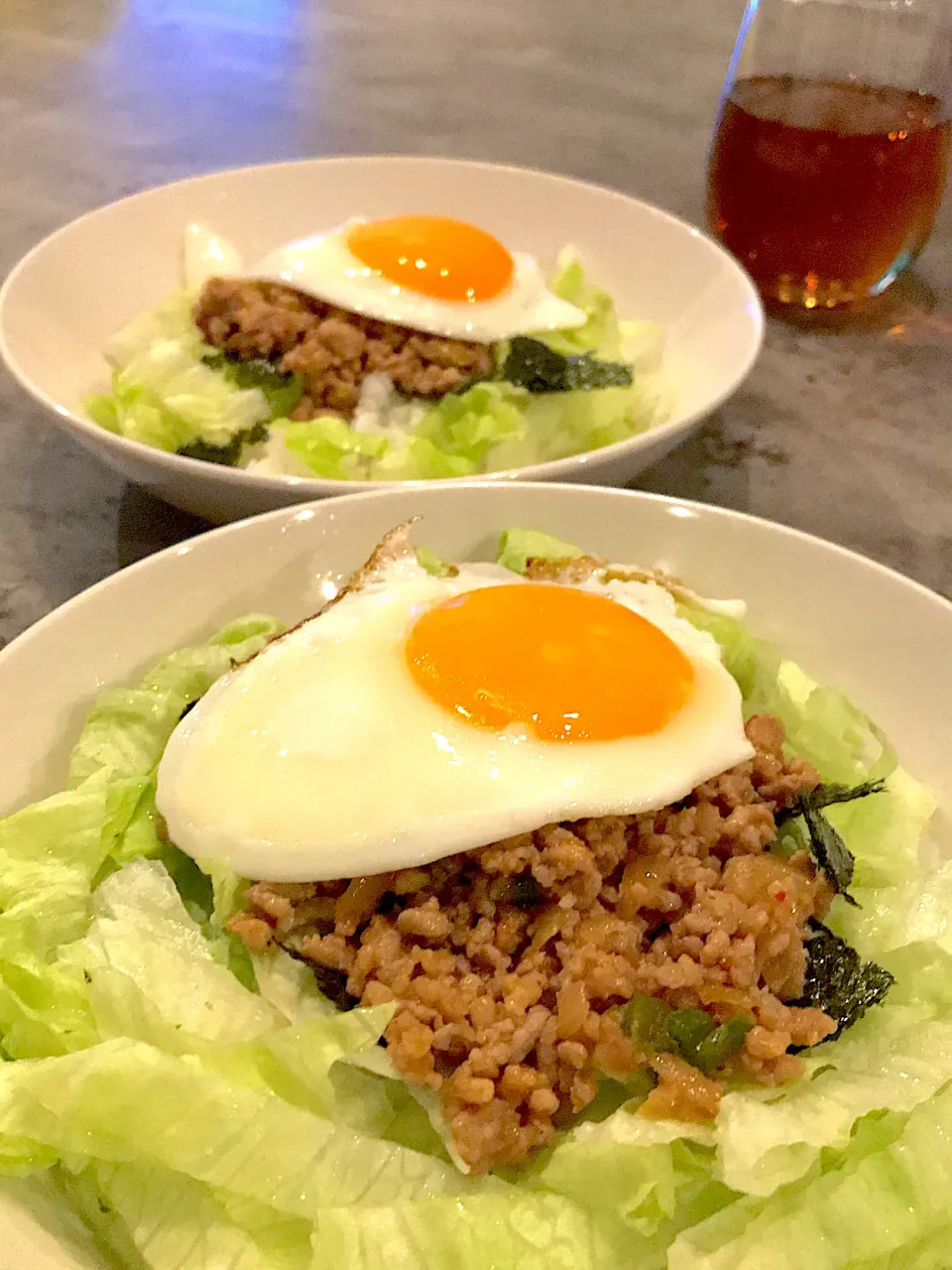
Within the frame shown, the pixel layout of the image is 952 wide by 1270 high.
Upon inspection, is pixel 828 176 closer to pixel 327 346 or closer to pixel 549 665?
pixel 327 346

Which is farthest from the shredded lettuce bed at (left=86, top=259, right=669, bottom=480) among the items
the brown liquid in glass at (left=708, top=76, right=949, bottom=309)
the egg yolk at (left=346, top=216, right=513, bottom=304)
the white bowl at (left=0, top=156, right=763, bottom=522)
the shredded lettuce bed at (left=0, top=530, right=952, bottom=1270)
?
the shredded lettuce bed at (left=0, top=530, right=952, bottom=1270)

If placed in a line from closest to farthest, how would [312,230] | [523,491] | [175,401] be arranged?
[523,491], [175,401], [312,230]

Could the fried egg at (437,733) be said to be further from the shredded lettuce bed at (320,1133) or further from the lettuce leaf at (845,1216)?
the lettuce leaf at (845,1216)

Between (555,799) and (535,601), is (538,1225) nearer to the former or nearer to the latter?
(555,799)

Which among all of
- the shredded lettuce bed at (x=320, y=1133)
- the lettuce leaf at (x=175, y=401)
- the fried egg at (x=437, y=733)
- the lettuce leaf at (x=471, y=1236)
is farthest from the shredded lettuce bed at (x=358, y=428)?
the lettuce leaf at (x=471, y=1236)

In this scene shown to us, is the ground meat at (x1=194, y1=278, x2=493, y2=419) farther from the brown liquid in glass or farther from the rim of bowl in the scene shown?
the brown liquid in glass

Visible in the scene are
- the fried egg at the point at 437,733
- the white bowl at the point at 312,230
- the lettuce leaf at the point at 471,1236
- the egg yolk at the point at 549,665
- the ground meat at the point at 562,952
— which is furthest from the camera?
the white bowl at the point at 312,230

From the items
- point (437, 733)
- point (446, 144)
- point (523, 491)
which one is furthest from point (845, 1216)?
point (446, 144)
